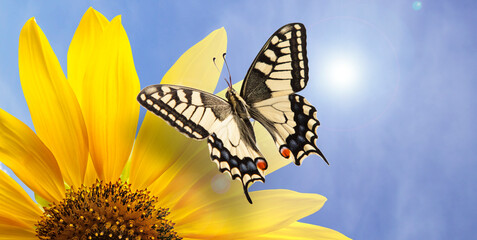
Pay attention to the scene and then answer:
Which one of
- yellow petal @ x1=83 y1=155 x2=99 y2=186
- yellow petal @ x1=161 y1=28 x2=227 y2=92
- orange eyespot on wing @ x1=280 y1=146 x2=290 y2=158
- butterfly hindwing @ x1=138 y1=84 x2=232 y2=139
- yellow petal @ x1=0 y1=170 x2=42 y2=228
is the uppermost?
yellow petal @ x1=161 y1=28 x2=227 y2=92

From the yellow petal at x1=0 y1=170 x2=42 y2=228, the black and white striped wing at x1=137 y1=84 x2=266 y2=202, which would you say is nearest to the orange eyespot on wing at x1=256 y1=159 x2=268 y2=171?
the black and white striped wing at x1=137 y1=84 x2=266 y2=202

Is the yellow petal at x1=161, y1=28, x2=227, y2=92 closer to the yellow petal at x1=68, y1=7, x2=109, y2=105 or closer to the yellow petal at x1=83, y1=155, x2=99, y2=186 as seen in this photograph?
the yellow petal at x1=68, y1=7, x2=109, y2=105

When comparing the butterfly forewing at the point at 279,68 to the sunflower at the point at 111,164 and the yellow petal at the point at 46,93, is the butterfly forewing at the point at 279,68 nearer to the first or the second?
the sunflower at the point at 111,164

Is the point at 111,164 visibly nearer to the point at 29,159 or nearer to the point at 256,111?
the point at 29,159

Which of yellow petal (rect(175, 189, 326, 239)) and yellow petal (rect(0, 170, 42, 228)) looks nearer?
yellow petal (rect(0, 170, 42, 228))

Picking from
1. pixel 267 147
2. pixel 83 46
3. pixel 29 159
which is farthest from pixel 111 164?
pixel 267 147

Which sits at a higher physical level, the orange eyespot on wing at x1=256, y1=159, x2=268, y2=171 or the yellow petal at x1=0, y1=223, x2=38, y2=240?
the orange eyespot on wing at x1=256, y1=159, x2=268, y2=171

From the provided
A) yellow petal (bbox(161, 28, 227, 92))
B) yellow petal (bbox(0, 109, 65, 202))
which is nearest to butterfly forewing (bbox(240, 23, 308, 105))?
yellow petal (bbox(161, 28, 227, 92))

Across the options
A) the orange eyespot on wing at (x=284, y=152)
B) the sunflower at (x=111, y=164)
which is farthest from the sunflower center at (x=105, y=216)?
the orange eyespot on wing at (x=284, y=152)
